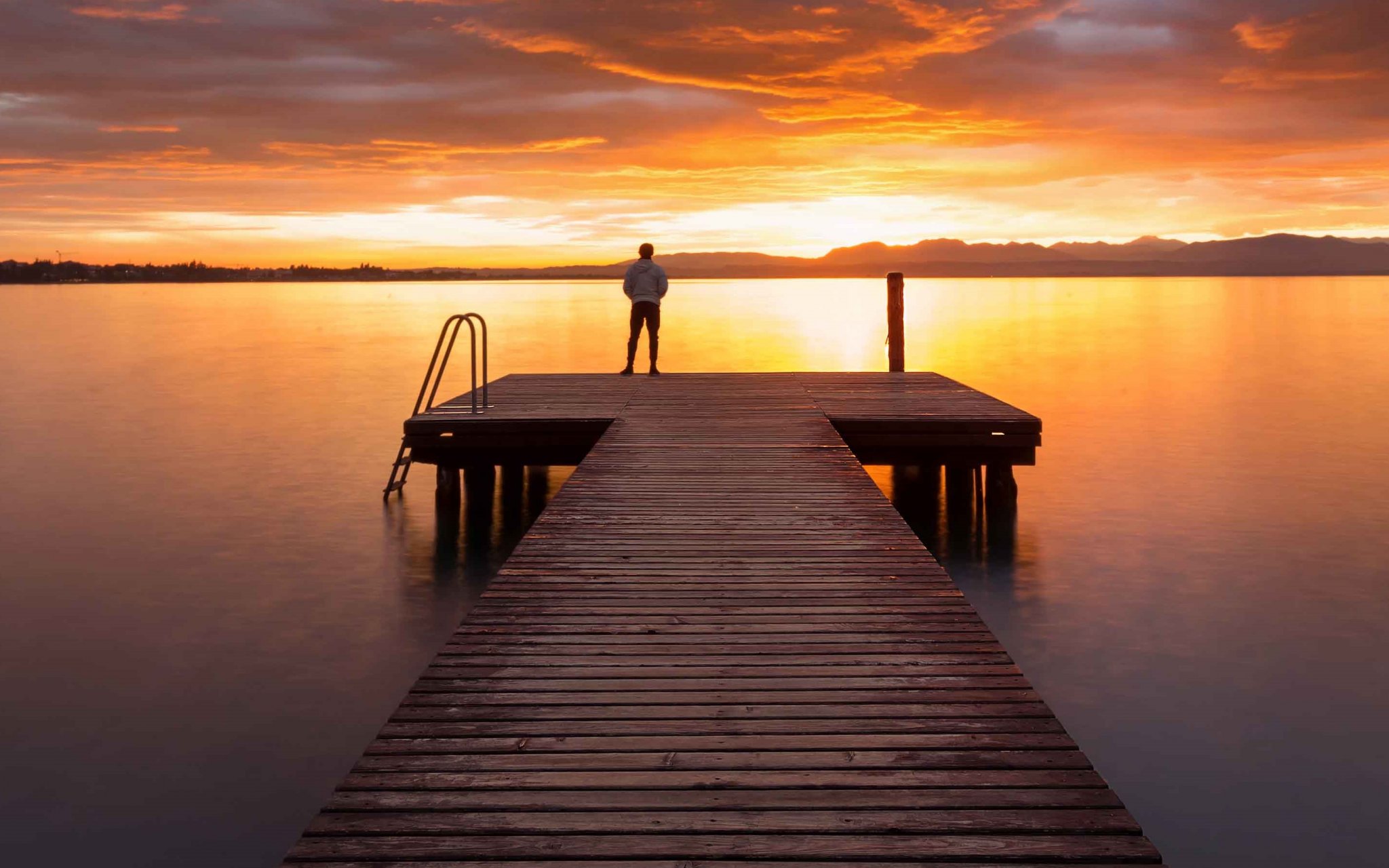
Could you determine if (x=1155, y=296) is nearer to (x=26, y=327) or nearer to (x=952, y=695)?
(x=26, y=327)

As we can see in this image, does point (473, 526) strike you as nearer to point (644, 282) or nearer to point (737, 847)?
point (644, 282)

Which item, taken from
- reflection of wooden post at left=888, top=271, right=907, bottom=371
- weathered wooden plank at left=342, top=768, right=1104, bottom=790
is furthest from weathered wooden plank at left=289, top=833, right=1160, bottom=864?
reflection of wooden post at left=888, top=271, right=907, bottom=371

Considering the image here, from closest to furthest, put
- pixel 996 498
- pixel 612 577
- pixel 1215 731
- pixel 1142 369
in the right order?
pixel 612 577, pixel 1215 731, pixel 996 498, pixel 1142 369

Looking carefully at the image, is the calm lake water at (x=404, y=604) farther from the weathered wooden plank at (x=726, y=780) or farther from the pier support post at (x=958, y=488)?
the weathered wooden plank at (x=726, y=780)

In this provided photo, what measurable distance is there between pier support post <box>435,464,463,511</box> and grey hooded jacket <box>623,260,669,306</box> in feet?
11.7

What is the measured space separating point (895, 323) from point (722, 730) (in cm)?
1394

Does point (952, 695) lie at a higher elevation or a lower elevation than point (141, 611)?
higher

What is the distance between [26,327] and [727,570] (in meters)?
61.1

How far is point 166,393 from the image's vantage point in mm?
26438

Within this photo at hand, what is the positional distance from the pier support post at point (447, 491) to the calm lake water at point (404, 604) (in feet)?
1.08

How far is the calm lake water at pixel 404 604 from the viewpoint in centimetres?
589

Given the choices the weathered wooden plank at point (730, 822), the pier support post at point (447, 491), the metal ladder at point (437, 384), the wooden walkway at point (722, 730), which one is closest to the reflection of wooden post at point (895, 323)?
the metal ladder at point (437, 384)

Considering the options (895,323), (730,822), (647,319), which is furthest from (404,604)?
(895,323)

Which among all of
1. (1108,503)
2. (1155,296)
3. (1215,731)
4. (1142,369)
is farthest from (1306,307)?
(1215,731)
